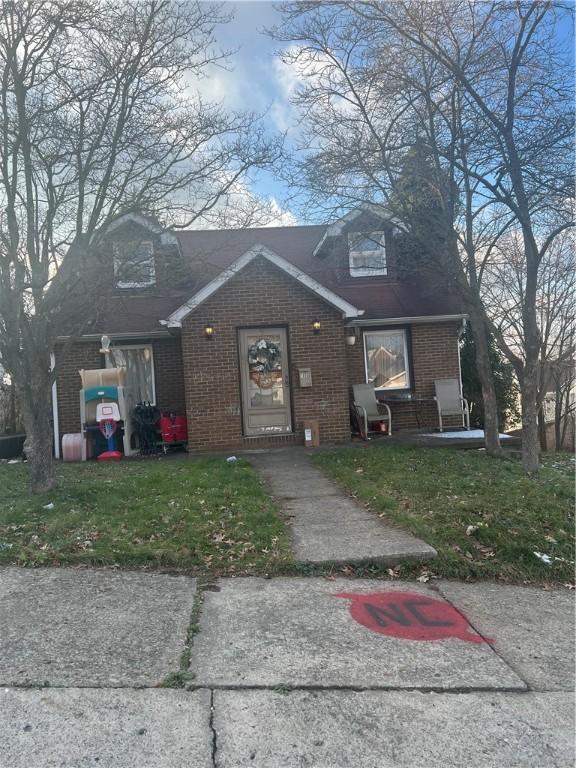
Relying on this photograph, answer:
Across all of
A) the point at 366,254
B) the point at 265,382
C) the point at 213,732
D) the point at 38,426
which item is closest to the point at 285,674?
the point at 213,732

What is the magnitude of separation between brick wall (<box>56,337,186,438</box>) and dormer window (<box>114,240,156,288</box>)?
5.49 metres

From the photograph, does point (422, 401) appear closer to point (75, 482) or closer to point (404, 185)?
point (404, 185)

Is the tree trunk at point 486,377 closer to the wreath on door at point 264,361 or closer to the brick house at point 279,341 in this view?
the brick house at point 279,341

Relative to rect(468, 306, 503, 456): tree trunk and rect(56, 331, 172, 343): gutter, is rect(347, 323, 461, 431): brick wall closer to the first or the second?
rect(468, 306, 503, 456): tree trunk

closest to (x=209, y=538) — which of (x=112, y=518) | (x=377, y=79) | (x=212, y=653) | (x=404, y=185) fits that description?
(x=112, y=518)

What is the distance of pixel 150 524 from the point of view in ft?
19.3

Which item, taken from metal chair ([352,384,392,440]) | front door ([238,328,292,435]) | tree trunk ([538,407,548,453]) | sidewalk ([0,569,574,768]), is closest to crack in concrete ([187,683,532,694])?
sidewalk ([0,569,574,768])

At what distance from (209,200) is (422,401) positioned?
7.50 m

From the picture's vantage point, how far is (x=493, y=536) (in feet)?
17.4

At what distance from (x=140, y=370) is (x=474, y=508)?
9.02 m

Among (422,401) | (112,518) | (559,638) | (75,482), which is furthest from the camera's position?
(422,401)

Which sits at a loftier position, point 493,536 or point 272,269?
point 272,269

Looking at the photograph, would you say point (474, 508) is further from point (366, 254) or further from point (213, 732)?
point (366, 254)

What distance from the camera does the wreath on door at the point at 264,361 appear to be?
462 inches
